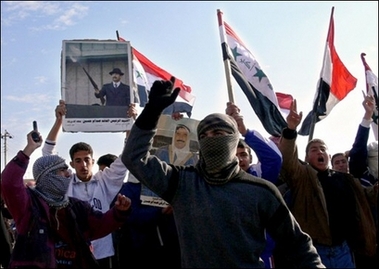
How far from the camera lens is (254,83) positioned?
6.29 m

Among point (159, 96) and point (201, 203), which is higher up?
point (159, 96)

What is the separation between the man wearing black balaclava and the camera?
2457 millimetres

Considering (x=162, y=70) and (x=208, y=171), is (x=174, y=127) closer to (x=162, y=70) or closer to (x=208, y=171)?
(x=208, y=171)

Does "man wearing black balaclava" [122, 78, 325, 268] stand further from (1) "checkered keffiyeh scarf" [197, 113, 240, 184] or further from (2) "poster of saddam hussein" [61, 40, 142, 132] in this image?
(2) "poster of saddam hussein" [61, 40, 142, 132]

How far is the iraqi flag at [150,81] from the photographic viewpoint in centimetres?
685

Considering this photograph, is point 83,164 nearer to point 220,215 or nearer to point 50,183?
point 50,183

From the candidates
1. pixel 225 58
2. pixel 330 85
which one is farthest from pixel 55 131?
pixel 330 85

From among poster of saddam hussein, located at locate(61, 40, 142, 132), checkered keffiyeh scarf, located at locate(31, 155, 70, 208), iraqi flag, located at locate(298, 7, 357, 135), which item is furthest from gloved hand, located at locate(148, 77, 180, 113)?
iraqi flag, located at locate(298, 7, 357, 135)

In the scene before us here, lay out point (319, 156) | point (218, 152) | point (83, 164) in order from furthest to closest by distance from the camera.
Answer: point (319, 156), point (83, 164), point (218, 152)

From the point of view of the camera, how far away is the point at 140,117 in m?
2.49

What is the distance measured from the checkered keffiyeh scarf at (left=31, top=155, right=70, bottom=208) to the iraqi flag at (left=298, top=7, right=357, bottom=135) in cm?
406

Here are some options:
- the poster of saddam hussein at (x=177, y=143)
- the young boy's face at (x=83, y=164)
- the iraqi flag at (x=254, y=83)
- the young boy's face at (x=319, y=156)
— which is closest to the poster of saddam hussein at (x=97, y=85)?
the young boy's face at (x=83, y=164)

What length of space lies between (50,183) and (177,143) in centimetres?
128

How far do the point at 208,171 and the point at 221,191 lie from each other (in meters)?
0.13
